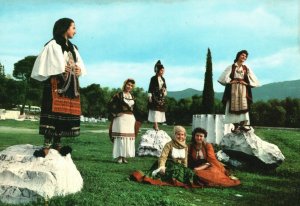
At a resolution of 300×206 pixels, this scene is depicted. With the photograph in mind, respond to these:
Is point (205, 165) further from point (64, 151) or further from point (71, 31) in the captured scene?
point (71, 31)

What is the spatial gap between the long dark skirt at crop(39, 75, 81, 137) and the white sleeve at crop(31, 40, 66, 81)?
0.18 m

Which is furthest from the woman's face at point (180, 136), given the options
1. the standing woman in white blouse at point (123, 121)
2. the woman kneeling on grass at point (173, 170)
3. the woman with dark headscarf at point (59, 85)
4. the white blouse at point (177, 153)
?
the standing woman in white blouse at point (123, 121)

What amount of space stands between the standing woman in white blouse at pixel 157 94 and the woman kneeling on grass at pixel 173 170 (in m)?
5.43

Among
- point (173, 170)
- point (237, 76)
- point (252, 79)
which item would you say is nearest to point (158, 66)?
point (237, 76)

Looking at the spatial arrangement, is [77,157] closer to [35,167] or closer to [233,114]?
[233,114]

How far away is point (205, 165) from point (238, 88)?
353 centimetres

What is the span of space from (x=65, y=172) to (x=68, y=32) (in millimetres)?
2225

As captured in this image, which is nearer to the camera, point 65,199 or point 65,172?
point 65,199

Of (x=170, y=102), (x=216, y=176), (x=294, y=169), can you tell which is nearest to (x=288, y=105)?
(x=170, y=102)

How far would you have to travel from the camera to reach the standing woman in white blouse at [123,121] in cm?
1246

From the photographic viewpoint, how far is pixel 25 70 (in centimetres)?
6172

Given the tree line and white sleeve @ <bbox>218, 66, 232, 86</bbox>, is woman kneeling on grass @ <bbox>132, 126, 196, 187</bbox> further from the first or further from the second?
the tree line

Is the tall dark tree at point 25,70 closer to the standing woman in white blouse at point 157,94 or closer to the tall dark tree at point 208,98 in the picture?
the tall dark tree at point 208,98

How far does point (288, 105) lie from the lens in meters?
52.2
